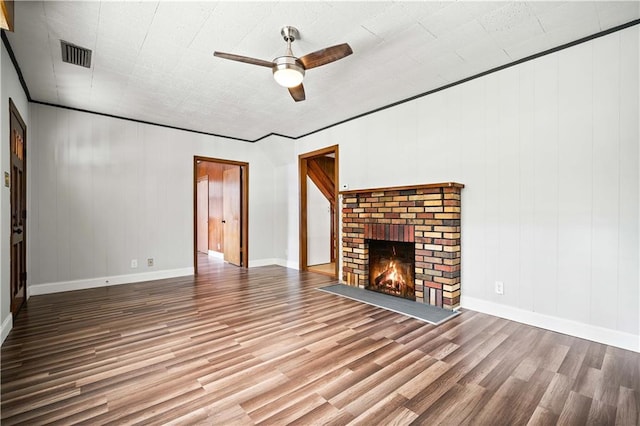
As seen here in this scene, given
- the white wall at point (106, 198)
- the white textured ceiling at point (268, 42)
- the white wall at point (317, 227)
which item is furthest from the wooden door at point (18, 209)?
the white wall at point (317, 227)

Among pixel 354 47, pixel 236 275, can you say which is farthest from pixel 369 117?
pixel 236 275

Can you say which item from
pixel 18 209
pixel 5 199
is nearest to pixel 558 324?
pixel 5 199

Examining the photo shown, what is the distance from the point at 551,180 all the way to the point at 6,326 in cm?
505

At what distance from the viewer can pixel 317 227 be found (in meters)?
6.16

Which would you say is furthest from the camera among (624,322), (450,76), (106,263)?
(106,263)

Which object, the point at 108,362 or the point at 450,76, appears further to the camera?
the point at 450,76

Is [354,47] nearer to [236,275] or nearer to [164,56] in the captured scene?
[164,56]

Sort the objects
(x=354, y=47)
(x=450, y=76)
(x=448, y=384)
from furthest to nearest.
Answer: (x=450, y=76), (x=354, y=47), (x=448, y=384)

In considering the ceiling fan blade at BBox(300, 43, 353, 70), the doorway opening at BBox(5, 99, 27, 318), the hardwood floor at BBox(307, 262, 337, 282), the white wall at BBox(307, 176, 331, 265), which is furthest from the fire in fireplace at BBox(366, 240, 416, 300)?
the doorway opening at BBox(5, 99, 27, 318)

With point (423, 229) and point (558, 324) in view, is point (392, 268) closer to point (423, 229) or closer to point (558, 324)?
point (423, 229)

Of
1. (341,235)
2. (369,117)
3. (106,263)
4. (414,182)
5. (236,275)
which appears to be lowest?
(236,275)

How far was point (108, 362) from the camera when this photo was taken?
217 cm

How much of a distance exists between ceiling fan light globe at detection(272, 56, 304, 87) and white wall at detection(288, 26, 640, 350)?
198 cm

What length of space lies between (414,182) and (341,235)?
156 cm
